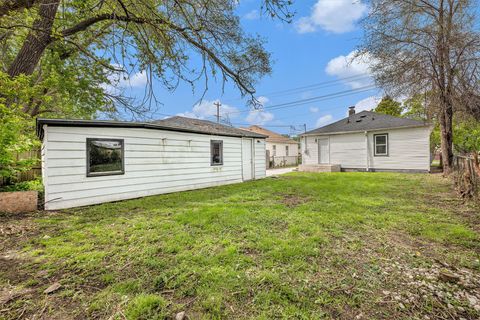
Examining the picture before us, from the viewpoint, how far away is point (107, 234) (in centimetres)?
346

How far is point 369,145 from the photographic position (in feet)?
42.7

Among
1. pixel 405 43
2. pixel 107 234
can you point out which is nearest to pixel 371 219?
pixel 107 234

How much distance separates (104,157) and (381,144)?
13.7 m

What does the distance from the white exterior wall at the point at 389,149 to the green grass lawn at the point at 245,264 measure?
27.2ft

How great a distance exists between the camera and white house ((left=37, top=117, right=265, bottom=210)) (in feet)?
16.8

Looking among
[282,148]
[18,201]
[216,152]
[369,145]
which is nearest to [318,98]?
[282,148]

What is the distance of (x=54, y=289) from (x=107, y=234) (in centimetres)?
146

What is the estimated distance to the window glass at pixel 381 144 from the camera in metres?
12.5

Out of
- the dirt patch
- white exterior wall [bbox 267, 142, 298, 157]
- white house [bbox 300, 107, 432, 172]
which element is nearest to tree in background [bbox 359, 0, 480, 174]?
white house [bbox 300, 107, 432, 172]

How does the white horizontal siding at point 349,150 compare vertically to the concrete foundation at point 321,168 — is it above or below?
above

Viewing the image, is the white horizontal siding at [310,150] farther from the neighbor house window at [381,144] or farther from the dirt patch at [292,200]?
the dirt patch at [292,200]

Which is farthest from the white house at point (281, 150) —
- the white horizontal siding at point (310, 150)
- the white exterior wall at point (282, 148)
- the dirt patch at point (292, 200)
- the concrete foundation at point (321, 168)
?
the dirt patch at point (292, 200)

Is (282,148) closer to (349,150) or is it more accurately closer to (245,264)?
(349,150)

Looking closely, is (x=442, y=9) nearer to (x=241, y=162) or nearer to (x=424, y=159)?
(x=424, y=159)
